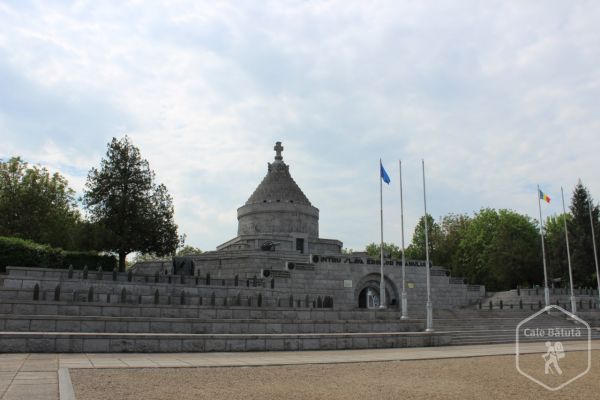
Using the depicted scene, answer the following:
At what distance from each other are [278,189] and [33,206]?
79.1 ft

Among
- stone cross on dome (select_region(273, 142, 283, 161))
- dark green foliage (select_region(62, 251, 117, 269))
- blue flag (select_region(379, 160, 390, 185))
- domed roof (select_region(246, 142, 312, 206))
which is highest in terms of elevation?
stone cross on dome (select_region(273, 142, 283, 161))

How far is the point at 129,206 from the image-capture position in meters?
36.0

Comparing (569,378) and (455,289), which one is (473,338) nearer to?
(569,378)

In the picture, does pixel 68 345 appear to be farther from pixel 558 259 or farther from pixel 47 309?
pixel 558 259

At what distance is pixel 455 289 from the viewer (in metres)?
44.5

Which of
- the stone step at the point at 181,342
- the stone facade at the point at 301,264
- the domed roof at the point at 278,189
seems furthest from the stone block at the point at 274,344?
the domed roof at the point at 278,189

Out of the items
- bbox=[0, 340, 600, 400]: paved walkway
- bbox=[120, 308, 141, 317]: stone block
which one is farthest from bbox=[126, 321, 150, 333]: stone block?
bbox=[120, 308, 141, 317]: stone block

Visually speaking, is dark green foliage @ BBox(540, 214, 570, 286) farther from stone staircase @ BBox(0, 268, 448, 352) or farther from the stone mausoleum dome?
stone staircase @ BBox(0, 268, 448, 352)

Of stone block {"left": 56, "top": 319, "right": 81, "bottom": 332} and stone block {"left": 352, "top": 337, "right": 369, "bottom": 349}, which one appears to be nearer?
stone block {"left": 56, "top": 319, "right": 81, "bottom": 332}

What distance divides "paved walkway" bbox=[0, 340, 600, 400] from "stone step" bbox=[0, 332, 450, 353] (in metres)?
0.51

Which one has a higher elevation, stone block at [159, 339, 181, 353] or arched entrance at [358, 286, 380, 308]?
arched entrance at [358, 286, 380, 308]

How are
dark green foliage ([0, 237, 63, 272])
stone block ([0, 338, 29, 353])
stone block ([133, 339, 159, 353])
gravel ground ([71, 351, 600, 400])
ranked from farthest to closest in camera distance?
dark green foliage ([0, 237, 63, 272]), stone block ([133, 339, 159, 353]), stone block ([0, 338, 29, 353]), gravel ground ([71, 351, 600, 400])

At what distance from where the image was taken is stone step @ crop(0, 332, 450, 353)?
1490 cm

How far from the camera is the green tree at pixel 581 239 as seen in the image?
51.4m
